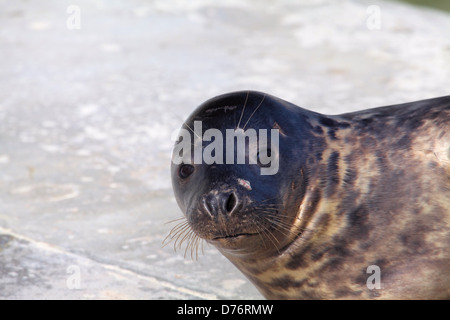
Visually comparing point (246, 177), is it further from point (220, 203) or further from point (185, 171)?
point (185, 171)

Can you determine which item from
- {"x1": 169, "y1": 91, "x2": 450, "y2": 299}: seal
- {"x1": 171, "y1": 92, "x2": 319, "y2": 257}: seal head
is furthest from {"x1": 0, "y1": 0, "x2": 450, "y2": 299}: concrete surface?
{"x1": 171, "y1": 92, "x2": 319, "y2": 257}: seal head

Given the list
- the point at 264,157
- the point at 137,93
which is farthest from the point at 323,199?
the point at 137,93

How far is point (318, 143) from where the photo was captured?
11.2 ft

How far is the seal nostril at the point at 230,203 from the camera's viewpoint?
9.93 feet

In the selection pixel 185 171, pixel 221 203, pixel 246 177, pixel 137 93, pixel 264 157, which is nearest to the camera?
pixel 221 203

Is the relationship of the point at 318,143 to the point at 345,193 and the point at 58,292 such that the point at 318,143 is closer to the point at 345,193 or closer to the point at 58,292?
the point at 345,193

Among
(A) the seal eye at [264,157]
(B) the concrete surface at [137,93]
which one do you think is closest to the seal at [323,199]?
(A) the seal eye at [264,157]

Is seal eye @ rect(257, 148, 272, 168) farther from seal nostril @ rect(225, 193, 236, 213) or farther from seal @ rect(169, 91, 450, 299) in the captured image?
seal nostril @ rect(225, 193, 236, 213)

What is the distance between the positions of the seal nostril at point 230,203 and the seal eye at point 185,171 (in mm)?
316

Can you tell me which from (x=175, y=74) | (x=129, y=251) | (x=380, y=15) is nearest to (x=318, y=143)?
(x=129, y=251)

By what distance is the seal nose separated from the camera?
303cm

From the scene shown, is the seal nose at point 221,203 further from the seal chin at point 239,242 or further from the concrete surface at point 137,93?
the concrete surface at point 137,93

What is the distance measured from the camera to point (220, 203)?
9.94 ft

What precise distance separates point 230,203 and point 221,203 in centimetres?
4
